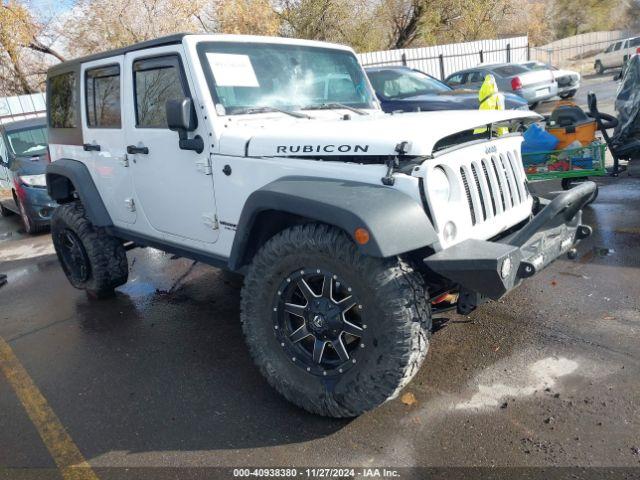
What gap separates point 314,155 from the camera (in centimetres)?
313

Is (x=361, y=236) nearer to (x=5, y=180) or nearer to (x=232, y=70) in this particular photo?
(x=232, y=70)

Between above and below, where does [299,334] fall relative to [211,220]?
below

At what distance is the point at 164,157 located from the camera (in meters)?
3.99

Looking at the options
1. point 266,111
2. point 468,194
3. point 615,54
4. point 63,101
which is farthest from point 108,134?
point 615,54

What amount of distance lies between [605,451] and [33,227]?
27.9ft

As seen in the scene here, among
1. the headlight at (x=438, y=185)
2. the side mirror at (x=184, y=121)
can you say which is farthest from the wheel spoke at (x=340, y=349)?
the side mirror at (x=184, y=121)

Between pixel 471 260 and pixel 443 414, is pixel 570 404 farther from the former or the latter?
pixel 471 260

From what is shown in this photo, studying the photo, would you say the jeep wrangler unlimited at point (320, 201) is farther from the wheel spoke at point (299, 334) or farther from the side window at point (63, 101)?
the side window at point (63, 101)

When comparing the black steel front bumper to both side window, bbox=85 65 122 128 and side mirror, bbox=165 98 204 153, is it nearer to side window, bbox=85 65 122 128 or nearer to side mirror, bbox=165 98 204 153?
side mirror, bbox=165 98 204 153

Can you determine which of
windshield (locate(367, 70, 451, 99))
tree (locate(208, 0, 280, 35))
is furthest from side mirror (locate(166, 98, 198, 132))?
tree (locate(208, 0, 280, 35))

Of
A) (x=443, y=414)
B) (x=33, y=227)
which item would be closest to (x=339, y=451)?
(x=443, y=414)

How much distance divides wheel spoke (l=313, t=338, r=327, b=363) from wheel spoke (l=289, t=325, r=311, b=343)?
0.08 meters

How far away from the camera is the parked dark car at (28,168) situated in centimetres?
837

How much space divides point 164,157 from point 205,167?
0.53m
